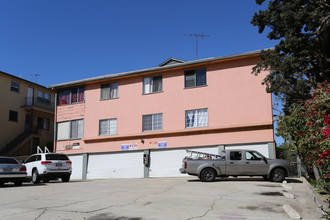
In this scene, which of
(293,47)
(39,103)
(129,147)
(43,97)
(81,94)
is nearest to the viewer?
(293,47)

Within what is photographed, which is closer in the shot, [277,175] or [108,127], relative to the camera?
[277,175]

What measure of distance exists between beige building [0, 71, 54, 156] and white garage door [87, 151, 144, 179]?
1199 cm

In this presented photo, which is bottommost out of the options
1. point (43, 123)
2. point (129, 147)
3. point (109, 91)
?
point (129, 147)

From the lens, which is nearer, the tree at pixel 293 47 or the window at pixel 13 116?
the tree at pixel 293 47

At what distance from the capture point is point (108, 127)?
82.9 feet

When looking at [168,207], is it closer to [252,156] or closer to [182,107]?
[252,156]

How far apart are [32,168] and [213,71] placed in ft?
43.4

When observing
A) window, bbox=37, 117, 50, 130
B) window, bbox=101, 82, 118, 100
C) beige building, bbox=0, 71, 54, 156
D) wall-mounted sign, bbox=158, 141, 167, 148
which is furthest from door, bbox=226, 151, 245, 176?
window, bbox=37, 117, 50, 130

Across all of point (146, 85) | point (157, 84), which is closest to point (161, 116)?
point (157, 84)

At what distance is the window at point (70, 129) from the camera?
2648 centimetres

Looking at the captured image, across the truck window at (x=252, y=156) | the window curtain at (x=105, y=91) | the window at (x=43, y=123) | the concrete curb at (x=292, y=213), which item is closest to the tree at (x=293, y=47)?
the truck window at (x=252, y=156)

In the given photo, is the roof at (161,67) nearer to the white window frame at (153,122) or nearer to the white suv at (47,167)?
the white window frame at (153,122)

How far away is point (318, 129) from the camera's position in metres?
8.62

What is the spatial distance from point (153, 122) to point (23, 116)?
18675 millimetres
